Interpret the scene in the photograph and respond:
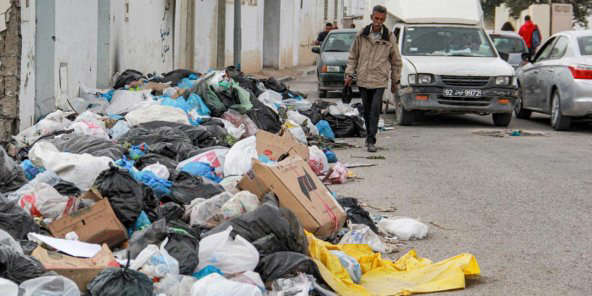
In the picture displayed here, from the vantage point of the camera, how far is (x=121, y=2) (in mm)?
16547

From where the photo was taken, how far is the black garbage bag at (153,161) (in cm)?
862

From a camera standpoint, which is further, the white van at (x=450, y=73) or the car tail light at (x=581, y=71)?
the white van at (x=450, y=73)

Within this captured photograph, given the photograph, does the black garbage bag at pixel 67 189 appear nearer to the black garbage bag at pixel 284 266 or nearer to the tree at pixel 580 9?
the black garbage bag at pixel 284 266

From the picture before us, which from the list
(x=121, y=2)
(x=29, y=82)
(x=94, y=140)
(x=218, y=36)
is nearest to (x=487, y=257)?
(x=94, y=140)

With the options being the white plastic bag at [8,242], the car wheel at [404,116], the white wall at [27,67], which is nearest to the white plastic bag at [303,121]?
the car wheel at [404,116]

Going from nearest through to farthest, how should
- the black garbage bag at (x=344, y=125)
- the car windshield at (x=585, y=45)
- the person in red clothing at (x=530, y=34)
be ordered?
the black garbage bag at (x=344, y=125), the car windshield at (x=585, y=45), the person in red clothing at (x=530, y=34)

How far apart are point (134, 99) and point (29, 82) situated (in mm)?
2221

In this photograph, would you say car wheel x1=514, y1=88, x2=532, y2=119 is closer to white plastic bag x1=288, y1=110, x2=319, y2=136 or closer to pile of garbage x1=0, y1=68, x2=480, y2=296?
white plastic bag x1=288, y1=110, x2=319, y2=136

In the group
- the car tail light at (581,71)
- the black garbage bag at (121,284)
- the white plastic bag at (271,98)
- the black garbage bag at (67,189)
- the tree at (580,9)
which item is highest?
the tree at (580,9)

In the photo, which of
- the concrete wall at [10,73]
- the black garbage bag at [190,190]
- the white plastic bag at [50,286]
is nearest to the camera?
the white plastic bag at [50,286]

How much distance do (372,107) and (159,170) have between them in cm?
502

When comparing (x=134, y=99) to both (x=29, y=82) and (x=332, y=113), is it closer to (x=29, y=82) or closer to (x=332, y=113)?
(x=29, y=82)

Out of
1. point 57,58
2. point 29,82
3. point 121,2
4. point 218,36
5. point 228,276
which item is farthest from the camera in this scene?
point 218,36

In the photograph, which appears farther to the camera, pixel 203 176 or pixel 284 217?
pixel 203 176
